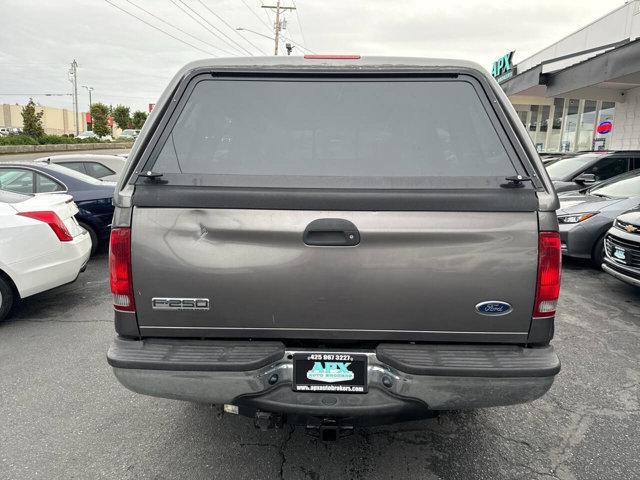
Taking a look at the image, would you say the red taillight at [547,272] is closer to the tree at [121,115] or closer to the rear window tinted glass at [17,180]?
the rear window tinted glass at [17,180]

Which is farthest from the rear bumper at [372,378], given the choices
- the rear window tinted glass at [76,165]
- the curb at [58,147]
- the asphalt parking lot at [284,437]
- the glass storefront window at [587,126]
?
the curb at [58,147]

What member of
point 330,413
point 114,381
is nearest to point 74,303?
point 114,381

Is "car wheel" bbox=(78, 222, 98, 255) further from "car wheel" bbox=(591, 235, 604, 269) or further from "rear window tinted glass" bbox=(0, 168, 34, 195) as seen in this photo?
"car wheel" bbox=(591, 235, 604, 269)

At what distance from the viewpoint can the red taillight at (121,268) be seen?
2.10 metres

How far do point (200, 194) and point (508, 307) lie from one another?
57.8 inches

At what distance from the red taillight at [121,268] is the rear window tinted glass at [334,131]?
405 mm

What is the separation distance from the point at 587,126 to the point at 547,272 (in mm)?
20996

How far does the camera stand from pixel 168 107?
2369mm

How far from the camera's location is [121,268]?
212 cm

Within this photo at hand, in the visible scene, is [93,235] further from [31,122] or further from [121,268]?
[31,122]

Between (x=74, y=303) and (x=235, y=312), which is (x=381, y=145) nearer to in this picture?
(x=235, y=312)

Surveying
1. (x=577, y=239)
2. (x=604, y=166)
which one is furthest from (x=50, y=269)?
(x=604, y=166)

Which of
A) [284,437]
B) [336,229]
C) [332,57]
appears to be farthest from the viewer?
[284,437]

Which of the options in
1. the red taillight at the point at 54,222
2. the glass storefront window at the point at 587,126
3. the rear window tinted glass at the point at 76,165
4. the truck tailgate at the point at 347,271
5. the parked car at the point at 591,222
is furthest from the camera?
the glass storefront window at the point at 587,126
